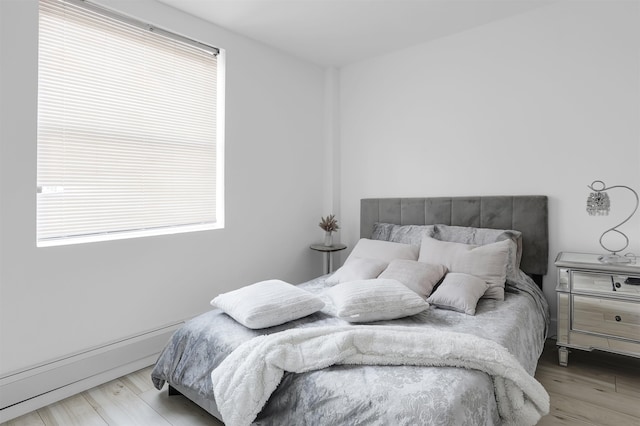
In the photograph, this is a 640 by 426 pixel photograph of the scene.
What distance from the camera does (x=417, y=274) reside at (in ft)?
7.91

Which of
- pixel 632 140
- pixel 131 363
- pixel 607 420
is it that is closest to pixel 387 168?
pixel 632 140

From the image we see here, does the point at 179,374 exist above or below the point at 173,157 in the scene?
Answer: below

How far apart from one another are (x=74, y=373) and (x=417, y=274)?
2.26 m

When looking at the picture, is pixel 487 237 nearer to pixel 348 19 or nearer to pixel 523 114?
pixel 523 114

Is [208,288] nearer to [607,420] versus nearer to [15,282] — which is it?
[15,282]

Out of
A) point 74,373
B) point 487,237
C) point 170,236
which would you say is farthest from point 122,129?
point 487,237

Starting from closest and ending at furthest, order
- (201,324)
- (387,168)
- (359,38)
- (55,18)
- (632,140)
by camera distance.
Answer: (201,324), (55,18), (632,140), (359,38), (387,168)

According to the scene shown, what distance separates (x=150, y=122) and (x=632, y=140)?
11.2ft

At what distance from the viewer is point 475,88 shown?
3146 millimetres

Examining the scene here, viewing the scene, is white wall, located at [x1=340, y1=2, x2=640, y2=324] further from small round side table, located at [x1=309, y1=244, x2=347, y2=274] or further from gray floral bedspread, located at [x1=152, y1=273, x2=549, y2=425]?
gray floral bedspread, located at [x1=152, y1=273, x2=549, y2=425]

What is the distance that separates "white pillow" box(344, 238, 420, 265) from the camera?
9.38ft

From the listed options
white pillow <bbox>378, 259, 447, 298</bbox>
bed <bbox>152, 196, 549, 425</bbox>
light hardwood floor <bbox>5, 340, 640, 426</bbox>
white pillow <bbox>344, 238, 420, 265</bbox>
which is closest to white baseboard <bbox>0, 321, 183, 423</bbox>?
light hardwood floor <bbox>5, 340, 640, 426</bbox>

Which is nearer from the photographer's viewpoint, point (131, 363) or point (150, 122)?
point (131, 363)

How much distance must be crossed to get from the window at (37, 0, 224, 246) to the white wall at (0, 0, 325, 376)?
0.36 feet
